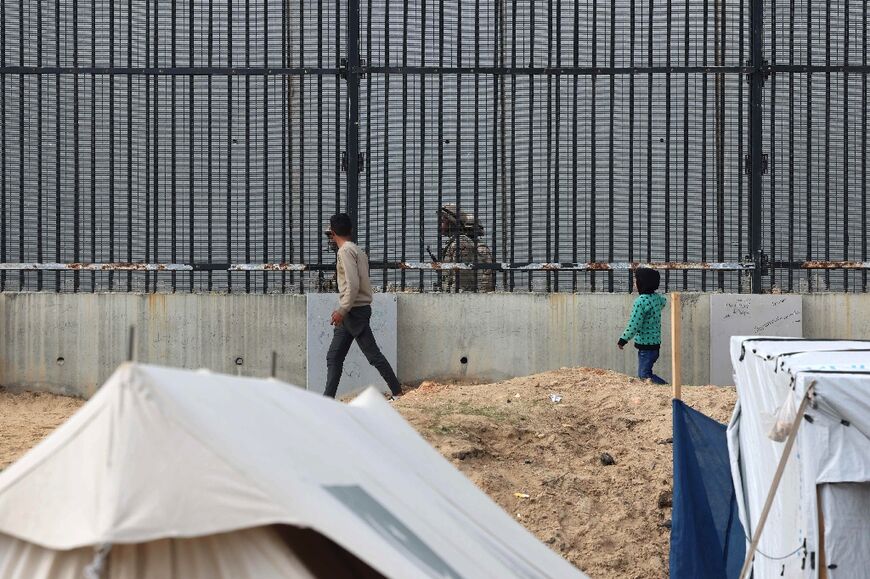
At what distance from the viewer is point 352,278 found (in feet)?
34.8

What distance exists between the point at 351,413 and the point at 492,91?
24.9 ft

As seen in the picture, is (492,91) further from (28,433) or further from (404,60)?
(28,433)

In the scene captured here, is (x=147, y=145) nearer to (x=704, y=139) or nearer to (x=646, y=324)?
(x=646, y=324)

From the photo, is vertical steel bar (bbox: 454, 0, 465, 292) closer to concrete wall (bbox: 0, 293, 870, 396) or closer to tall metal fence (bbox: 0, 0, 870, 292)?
tall metal fence (bbox: 0, 0, 870, 292)

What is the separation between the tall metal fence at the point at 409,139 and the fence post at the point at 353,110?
20 mm

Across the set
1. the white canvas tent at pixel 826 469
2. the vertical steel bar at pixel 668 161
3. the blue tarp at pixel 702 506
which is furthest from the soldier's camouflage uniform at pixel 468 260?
the white canvas tent at pixel 826 469

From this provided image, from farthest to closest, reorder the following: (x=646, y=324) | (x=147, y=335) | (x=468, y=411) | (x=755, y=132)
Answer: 1. (x=755, y=132)
2. (x=147, y=335)
3. (x=646, y=324)
4. (x=468, y=411)

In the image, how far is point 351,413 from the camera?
4.59 m

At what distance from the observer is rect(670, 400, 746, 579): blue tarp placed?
7355mm

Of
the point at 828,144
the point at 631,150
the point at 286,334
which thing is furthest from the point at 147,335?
the point at 828,144

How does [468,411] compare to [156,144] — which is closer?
[468,411]

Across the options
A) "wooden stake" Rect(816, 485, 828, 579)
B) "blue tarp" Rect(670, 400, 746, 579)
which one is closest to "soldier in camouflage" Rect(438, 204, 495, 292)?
"blue tarp" Rect(670, 400, 746, 579)

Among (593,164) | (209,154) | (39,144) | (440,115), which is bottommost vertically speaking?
(593,164)

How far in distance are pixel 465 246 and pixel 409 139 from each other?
3.57ft
